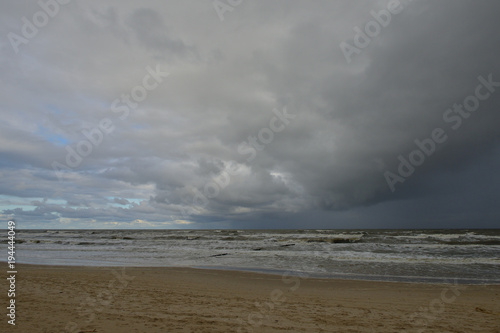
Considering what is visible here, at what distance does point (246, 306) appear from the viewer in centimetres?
914

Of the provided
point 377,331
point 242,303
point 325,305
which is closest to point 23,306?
point 242,303

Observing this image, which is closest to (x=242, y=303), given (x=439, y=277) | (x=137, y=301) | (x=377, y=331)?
(x=137, y=301)

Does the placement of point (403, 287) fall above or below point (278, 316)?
below

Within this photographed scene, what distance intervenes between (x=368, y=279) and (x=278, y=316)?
29.7ft

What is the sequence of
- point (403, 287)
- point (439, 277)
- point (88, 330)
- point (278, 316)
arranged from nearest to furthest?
point (88, 330) → point (278, 316) → point (403, 287) → point (439, 277)

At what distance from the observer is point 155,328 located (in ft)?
22.1

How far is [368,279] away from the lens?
1505 centimetres

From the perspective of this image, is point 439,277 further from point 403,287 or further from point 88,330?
point 88,330

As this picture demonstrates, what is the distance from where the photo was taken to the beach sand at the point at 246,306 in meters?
7.09

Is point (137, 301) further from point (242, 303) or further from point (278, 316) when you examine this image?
point (278, 316)

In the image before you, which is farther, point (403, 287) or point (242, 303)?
point (403, 287)

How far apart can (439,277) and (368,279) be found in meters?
4.03

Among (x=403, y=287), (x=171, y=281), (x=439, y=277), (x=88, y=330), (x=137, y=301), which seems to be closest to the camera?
(x=88, y=330)

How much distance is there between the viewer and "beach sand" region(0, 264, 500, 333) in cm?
709
